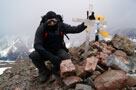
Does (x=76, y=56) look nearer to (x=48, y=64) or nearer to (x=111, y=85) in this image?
(x=48, y=64)

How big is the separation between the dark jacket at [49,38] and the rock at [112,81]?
7.91 ft

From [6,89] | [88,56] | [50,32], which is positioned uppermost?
[50,32]

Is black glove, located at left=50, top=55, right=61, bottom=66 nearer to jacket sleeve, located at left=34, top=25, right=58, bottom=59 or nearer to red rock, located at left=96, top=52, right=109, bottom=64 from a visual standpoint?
jacket sleeve, located at left=34, top=25, right=58, bottom=59

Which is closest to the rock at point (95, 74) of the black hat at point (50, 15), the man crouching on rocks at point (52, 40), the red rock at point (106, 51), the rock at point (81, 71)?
the rock at point (81, 71)

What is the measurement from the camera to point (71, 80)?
16.5 meters

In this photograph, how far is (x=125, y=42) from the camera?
63.5ft

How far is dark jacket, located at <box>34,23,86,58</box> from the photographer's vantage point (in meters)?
16.9

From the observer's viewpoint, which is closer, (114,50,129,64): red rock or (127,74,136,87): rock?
(127,74,136,87): rock

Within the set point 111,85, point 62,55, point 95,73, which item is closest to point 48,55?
point 62,55

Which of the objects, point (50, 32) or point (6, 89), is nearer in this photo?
point (50, 32)

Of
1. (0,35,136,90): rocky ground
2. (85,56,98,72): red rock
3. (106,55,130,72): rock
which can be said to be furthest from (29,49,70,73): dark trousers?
(106,55,130,72): rock

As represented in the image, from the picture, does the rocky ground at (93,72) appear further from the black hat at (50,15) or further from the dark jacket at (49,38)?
the black hat at (50,15)

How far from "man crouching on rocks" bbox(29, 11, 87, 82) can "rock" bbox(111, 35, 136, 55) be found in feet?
8.05

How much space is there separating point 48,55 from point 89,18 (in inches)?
93.1
